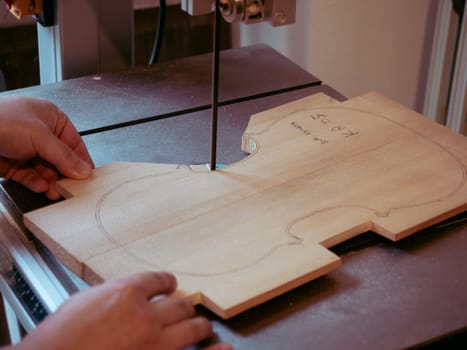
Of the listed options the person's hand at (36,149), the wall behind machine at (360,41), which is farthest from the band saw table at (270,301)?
the wall behind machine at (360,41)

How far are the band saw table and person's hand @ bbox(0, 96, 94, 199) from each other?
3 cm

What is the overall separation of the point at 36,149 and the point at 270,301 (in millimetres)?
443

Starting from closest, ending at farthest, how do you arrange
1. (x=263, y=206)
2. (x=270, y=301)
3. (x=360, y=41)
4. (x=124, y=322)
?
(x=124, y=322) < (x=270, y=301) < (x=263, y=206) < (x=360, y=41)

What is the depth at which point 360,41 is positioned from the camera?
6.57 feet

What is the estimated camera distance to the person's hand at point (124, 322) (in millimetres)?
814

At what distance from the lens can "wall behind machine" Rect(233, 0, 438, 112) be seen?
1934 millimetres

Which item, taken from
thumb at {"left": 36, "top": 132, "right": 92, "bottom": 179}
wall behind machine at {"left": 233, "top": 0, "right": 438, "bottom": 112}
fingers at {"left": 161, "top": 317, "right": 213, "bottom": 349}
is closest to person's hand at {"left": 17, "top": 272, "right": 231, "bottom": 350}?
fingers at {"left": 161, "top": 317, "right": 213, "bottom": 349}

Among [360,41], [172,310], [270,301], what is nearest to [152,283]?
[172,310]

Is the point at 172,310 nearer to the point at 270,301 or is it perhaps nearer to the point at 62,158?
the point at 270,301

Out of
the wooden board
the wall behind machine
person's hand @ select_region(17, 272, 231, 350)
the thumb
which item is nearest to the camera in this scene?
person's hand @ select_region(17, 272, 231, 350)

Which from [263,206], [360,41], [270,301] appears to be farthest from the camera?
[360,41]

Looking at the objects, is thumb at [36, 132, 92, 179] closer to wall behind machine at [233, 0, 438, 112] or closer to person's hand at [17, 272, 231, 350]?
person's hand at [17, 272, 231, 350]

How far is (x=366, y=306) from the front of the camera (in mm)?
920

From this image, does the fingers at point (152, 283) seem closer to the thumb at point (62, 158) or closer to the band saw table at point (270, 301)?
the band saw table at point (270, 301)
